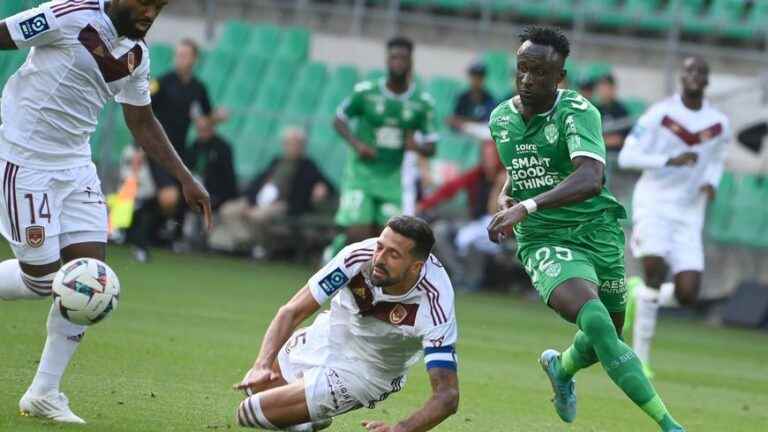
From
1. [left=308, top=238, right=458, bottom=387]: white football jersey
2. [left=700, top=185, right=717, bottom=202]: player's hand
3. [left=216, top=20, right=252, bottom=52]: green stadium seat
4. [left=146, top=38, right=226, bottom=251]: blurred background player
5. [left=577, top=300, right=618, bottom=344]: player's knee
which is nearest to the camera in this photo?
[left=308, top=238, right=458, bottom=387]: white football jersey

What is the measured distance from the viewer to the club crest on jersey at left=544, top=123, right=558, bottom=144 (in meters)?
8.45

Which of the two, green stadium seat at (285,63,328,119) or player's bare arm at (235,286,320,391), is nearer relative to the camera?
player's bare arm at (235,286,320,391)

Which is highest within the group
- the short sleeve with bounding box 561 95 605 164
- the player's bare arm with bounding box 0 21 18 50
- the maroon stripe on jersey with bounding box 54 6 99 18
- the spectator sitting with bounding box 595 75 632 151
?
the maroon stripe on jersey with bounding box 54 6 99 18

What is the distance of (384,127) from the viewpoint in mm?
15328

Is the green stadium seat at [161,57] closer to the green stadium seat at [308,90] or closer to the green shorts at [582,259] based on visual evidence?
the green stadium seat at [308,90]

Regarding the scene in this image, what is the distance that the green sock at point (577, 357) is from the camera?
8.70 metres

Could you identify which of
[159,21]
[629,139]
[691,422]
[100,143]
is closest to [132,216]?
[100,143]

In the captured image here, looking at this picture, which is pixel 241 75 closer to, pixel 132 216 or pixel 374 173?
pixel 132 216

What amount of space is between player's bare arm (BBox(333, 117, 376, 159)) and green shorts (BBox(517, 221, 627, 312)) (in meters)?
6.18

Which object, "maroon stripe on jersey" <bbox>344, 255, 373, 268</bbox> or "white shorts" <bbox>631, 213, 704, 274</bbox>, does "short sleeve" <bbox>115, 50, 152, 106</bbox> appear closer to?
"maroon stripe on jersey" <bbox>344, 255, 373, 268</bbox>

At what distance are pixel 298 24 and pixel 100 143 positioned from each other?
5354mm

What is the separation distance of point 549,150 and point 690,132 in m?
4.88

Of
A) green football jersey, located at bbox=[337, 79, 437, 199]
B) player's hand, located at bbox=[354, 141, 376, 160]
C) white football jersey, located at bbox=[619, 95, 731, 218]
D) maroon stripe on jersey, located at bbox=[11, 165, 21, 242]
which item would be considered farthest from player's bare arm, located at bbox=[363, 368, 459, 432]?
green football jersey, located at bbox=[337, 79, 437, 199]

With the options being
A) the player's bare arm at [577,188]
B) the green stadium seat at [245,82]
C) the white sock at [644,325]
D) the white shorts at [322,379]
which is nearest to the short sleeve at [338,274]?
the white shorts at [322,379]
